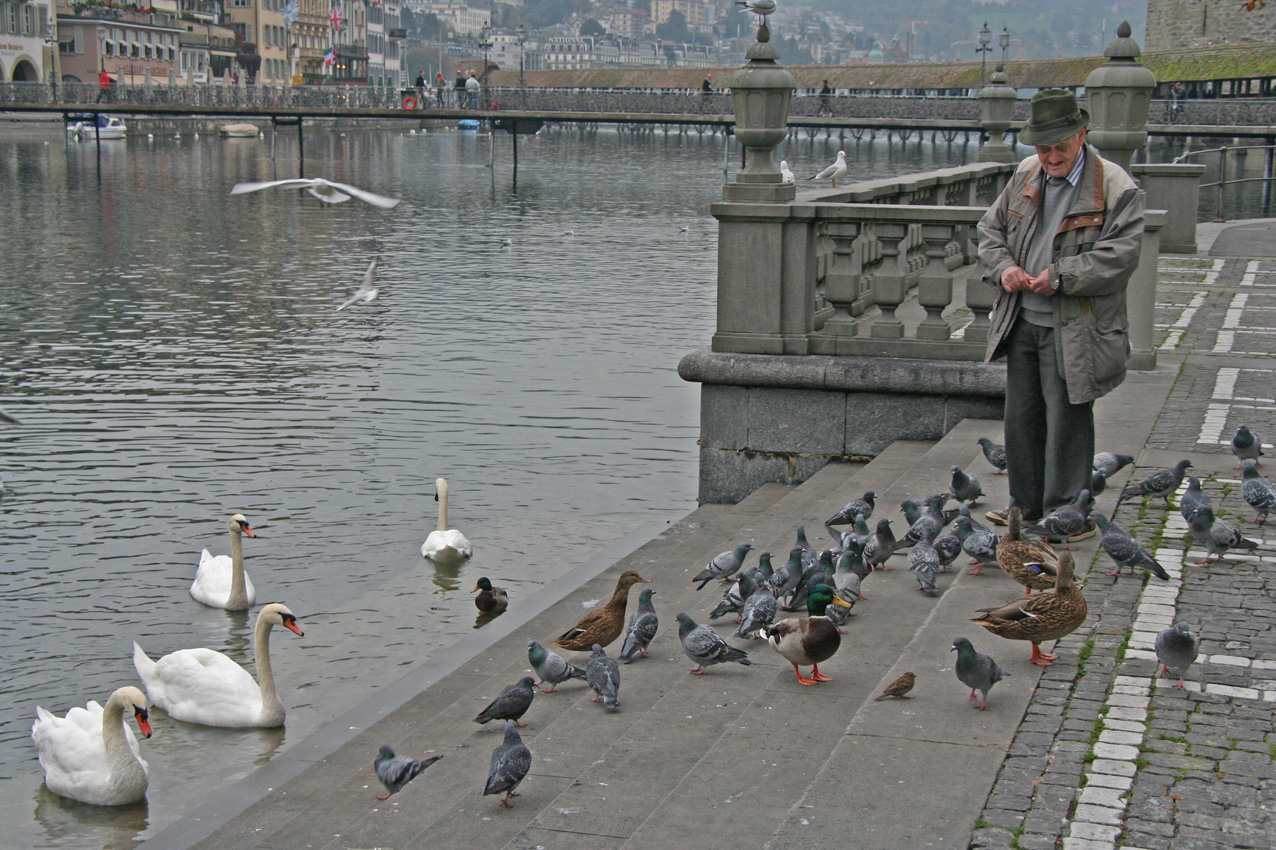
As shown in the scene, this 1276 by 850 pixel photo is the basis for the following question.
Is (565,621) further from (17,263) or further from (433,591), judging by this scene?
(17,263)

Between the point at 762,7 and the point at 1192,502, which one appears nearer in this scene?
the point at 1192,502

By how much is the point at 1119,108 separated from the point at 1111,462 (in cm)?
491

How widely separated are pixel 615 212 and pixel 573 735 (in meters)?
41.4

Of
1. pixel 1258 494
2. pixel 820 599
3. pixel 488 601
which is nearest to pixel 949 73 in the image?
pixel 488 601

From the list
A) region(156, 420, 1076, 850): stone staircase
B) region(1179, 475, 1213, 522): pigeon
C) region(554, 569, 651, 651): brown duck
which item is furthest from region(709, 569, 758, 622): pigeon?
region(1179, 475, 1213, 522): pigeon

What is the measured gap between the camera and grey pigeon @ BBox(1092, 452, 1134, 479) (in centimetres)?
791

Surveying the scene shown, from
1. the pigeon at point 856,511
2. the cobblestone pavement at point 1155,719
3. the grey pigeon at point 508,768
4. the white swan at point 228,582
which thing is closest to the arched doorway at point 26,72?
the white swan at point 228,582

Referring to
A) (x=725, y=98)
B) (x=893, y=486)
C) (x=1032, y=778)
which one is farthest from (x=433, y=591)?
(x=725, y=98)

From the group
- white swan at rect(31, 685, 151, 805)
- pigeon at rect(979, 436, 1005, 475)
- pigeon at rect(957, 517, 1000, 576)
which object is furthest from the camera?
pigeon at rect(979, 436, 1005, 475)

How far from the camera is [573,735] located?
574 cm

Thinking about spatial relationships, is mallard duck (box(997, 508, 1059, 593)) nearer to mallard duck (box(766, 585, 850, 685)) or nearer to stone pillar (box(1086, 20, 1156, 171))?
mallard duck (box(766, 585, 850, 685))

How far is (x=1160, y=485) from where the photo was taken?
7660 mm

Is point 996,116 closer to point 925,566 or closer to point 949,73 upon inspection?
point 925,566

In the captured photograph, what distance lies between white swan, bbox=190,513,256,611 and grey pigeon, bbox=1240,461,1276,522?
6.39 metres
